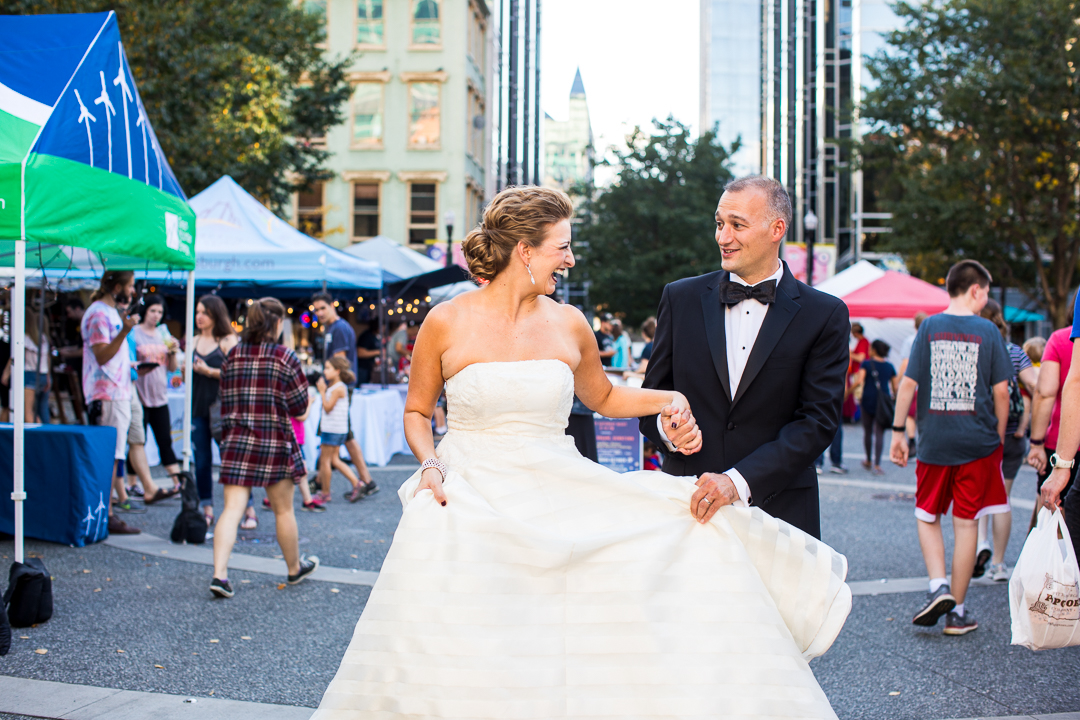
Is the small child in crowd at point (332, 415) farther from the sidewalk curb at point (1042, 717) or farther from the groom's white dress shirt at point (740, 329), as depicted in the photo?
the sidewalk curb at point (1042, 717)

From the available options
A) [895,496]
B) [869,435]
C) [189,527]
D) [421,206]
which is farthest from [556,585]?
[421,206]

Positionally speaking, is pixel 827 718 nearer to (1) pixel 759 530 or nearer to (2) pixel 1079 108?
(1) pixel 759 530

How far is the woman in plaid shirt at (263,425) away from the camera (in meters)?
6.04

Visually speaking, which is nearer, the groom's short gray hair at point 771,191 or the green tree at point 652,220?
the groom's short gray hair at point 771,191

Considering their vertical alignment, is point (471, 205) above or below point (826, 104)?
below

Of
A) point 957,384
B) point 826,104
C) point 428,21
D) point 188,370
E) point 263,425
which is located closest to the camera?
point 957,384

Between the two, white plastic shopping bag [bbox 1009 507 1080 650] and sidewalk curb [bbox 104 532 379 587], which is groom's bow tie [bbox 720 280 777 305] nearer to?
white plastic shopping bag [bbox 1009 507 1080 650]

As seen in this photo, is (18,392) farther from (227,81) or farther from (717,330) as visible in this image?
(227,81)

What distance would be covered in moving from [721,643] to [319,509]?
7322mm

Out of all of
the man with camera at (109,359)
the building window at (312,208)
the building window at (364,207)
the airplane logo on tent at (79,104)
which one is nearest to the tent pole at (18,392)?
the airplane logo on tent at (79,104)

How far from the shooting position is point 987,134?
23.3 metres

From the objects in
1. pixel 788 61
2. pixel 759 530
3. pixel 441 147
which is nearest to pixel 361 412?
pixel 759 530

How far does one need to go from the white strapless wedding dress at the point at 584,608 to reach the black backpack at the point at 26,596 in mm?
3317

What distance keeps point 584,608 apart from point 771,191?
1.66 metres
